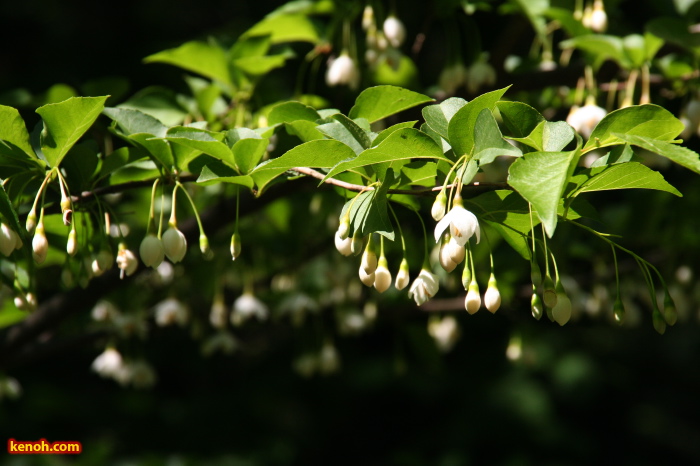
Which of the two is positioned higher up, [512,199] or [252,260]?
[512,199]

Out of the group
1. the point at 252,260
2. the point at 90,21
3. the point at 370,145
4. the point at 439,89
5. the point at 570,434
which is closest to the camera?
the point at 370,145

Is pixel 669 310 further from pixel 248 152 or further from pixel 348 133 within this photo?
pixel 248 152

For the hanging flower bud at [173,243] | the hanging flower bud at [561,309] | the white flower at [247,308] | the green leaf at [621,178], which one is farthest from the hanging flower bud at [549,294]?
the white flower at [247,308]

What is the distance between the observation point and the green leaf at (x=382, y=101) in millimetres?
957

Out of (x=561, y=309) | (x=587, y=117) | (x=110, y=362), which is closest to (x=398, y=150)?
(x=561, y=309)

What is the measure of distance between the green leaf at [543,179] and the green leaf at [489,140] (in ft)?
0.11

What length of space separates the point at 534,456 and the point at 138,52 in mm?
3017

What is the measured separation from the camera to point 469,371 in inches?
163

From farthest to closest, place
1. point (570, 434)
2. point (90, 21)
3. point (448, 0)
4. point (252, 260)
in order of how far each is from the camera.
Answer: point (570, 434) → point (90, 21) → point (252, 260) → point (448, 0)

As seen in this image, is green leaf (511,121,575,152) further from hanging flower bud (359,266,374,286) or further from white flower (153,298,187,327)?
white flower (153,298,187,327)

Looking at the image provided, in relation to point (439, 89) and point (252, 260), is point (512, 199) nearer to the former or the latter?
point (439, 89)


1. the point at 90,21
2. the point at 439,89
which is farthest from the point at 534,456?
the point at 90,21

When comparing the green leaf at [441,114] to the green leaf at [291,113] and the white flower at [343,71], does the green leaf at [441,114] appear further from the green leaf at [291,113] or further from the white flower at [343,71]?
the white flower at [343,71]

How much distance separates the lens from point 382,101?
974 mm
